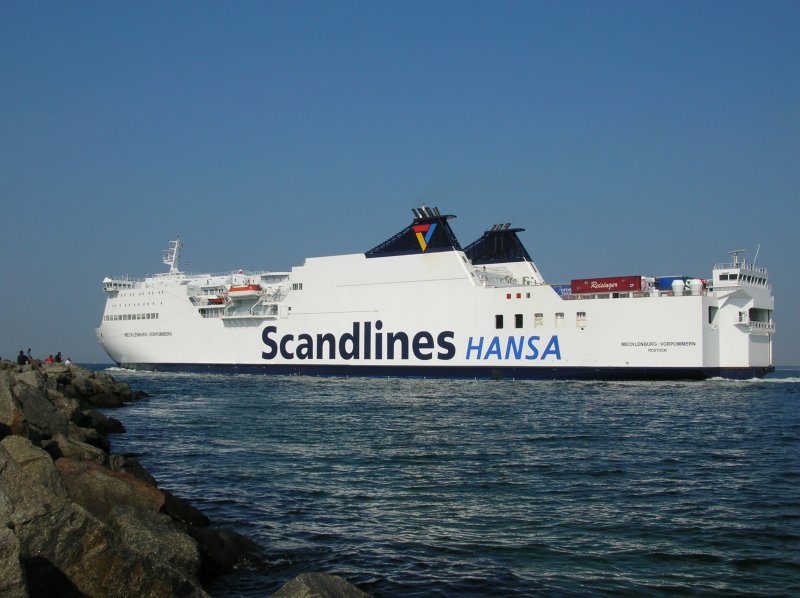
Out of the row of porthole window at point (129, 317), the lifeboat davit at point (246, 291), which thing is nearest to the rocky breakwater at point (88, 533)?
the lifeboat davit at point (246, 291)

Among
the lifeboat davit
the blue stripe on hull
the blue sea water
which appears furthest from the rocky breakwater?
the lifeboat davit

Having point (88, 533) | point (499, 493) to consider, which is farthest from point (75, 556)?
point (499, 493)

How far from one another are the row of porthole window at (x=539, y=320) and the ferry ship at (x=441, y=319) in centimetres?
4

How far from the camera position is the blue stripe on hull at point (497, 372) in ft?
104

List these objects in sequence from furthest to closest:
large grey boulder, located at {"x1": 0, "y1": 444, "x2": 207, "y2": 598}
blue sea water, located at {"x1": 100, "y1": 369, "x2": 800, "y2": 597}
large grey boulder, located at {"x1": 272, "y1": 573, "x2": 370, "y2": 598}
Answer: blue sea water, located at {"x1": 100, "y1": 369, "x2": 800, "y2": 597} → large grey boulder, located at {"x1": 0, "y1": 444, "x2": 207, "y2": 598} → large grey boulder, located at {"x1": 272, "y1": 573, "x2": 370, "y2": 598}

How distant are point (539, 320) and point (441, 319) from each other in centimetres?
477

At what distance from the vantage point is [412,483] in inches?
445

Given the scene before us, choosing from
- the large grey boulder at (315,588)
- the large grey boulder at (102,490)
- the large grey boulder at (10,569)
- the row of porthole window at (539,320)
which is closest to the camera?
the large grey boulder at (10,569)

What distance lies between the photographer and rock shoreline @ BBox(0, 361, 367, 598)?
514 cm

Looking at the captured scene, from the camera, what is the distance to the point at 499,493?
34.8 ft

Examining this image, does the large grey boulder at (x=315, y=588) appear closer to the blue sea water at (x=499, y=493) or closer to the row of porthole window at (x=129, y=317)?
the blue sea water at (x=499, y=493)

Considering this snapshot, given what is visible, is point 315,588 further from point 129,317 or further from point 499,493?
point 129,317

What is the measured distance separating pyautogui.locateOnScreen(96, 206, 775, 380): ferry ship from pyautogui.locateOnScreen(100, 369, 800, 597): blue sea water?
9.72 m

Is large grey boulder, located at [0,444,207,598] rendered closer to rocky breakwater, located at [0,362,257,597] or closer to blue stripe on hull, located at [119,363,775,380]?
rocky breakwater, located at [0,362,257,597]
